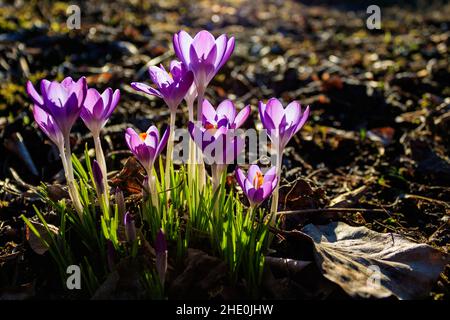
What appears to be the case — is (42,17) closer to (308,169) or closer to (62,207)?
(308,169)

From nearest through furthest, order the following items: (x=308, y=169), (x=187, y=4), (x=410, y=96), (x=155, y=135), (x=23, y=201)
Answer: (x=155, y=135) → (x=23, y=201) → (x=308, y=169) → (x=410, y=96) → (x=187, y=4)

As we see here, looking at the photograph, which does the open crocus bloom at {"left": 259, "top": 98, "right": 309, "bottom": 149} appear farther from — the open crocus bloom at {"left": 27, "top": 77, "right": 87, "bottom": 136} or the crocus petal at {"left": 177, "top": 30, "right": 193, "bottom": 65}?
the open crocus bloom at {"left": 27, "top": 77, "right": 87, "bottom": 136}

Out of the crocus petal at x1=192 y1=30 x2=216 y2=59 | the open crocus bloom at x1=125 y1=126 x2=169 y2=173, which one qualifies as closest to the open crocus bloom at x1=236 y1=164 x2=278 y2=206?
the open crocus bloom at x1=125 y1=126 x2=169 y2=173

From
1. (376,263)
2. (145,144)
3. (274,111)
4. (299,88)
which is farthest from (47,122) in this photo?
(299,88)

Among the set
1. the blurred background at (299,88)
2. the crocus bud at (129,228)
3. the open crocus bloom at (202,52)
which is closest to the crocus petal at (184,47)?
the open crocus bloom at (202,52)

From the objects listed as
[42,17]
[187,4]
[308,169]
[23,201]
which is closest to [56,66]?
[42,17]

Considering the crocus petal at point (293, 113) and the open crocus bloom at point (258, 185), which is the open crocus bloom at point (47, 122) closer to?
the open crocus bloom at point (258, 185)

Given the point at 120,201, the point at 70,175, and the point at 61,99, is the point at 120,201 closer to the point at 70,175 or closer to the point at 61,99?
the point at 70,175
